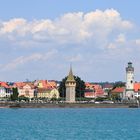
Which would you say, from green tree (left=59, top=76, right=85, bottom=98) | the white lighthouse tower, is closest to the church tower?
green tree (left=59, top=76, right=85, bottom=98)

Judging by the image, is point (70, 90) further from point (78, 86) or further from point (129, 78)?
point (129, 78)

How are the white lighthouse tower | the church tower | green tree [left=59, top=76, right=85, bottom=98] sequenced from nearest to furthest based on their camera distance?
1. the church tower
2. green tree [left=59, top=76, right=85, bottom=98]
3. the white lighthouse tower

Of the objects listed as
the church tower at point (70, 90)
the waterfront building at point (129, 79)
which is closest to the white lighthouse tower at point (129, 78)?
the waterfront building at point (129, 79)

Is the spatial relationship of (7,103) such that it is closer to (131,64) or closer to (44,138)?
(131,64)

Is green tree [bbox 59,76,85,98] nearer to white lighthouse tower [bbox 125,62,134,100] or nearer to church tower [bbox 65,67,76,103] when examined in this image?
church tower [bbox 65,67,76,103]

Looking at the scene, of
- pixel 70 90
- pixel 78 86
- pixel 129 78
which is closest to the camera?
pixel 70 90

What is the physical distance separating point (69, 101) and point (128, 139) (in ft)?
363

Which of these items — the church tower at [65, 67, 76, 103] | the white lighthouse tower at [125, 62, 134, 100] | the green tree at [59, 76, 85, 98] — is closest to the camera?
the church tower at [65, 67, 76, 103]

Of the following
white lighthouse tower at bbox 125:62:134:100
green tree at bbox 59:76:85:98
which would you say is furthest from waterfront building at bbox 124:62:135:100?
green tree at bbox 59:76:85:98

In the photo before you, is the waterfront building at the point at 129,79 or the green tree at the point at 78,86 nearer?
the green tree at the point at 78,86

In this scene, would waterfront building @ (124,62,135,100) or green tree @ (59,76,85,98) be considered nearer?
green tree @ (59,76,85,98)

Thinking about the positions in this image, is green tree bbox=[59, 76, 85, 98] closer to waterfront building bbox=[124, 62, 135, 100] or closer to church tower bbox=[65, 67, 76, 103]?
church tower bbox=[65, 67, 76, 103]

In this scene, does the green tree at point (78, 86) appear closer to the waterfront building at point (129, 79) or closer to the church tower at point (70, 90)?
the church tower at point (70, 90)

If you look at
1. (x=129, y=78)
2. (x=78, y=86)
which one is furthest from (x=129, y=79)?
(x=78, y=86)
